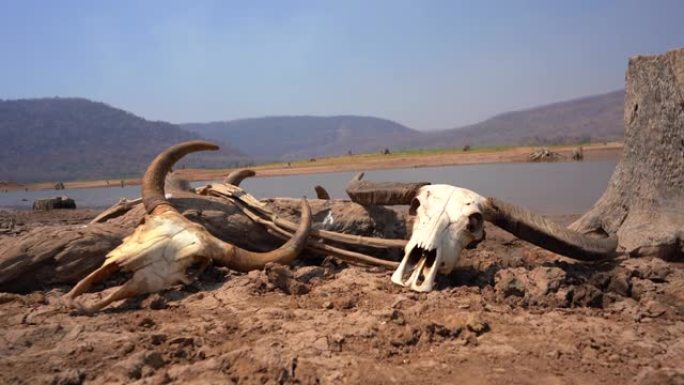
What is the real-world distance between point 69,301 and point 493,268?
3.74 m

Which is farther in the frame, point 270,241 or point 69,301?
point 270,241

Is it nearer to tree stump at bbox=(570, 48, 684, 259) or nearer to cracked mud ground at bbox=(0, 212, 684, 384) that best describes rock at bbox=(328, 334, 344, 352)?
cracked mud ground at bbox=(0, 212, 684, 384)

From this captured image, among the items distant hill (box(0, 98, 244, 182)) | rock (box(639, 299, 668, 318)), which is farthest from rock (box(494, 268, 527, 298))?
distant hill (box(0, 98, 244, 182))

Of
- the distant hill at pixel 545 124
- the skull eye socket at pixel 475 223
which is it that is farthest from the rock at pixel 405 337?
the distant hill at pixel 545 124

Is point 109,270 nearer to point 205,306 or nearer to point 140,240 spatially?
point 140,240

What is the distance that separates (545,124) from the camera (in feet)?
456

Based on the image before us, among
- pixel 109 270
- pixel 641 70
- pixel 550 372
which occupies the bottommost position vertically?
pixel 550 372

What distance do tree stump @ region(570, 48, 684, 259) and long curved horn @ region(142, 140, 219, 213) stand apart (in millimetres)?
4540

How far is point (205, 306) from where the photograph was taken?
480 centimetres

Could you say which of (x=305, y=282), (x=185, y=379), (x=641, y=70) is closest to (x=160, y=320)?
(x=185, y=379)

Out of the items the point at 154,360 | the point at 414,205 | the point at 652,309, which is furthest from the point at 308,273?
the point at 652,309

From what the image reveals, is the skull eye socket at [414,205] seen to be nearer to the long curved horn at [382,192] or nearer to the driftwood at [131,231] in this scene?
the long curved horn at [382,192]

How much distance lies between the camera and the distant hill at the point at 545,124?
11750 cm

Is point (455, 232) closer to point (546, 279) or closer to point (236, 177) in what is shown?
point (546, 279)
